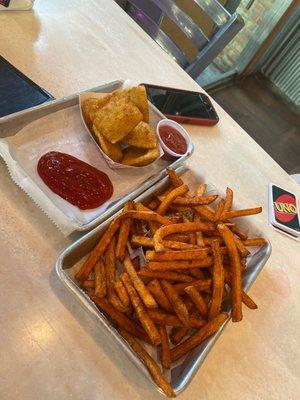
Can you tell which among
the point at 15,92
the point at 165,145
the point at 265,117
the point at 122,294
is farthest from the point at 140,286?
the point at 265,117

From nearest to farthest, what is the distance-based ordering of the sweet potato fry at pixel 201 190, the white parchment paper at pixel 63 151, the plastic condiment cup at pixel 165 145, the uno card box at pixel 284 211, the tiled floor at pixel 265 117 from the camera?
the white parchment paper at pixel 63 151 < the sweet potato fry at pixel 201 190 < the plastic condiment cup at pixel 165 145 < the uno card box at pixel 284 211 < the tiled floor at pixel 265 117

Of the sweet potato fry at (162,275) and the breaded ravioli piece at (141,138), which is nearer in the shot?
the sweet potato fry at (162,275)

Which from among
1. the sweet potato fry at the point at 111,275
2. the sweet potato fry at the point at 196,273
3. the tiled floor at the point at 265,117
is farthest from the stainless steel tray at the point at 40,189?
the tiled floor at the point at 265,117

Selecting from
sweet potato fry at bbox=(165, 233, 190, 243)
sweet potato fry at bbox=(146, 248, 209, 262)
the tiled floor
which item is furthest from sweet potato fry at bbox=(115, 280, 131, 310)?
the tiled floor

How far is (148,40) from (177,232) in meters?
1.49

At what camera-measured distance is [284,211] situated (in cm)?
161

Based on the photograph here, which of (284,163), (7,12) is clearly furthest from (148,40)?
(284,163)

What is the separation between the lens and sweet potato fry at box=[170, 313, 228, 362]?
3.09ft

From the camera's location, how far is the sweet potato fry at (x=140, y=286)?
0.92m

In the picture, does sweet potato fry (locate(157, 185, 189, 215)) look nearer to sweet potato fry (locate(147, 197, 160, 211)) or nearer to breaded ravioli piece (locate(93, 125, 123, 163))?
sweet potato fry (locate(147, 197, 160, 211))

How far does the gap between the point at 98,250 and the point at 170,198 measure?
0.31 meters

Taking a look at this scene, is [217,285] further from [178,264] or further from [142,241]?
[142,241]

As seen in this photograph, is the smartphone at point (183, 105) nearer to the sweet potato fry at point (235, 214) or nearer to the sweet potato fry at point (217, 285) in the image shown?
the sweet potato fry at point (235, 214)

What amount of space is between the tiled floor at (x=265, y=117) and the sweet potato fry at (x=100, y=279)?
3064 mm
